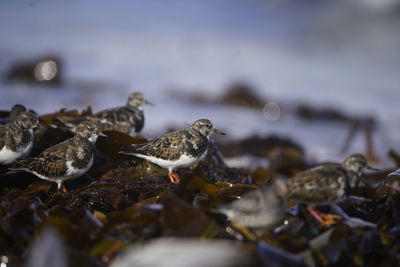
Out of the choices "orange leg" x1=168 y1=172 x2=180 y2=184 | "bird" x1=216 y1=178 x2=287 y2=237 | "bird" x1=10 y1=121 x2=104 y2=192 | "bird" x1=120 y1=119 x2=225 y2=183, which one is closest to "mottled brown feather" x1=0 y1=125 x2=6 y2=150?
"bird" x1=10 y1=121 x2=104 y2=192

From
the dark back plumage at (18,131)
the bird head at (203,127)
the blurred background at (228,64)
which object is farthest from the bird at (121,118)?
the blurred background at (228,64)

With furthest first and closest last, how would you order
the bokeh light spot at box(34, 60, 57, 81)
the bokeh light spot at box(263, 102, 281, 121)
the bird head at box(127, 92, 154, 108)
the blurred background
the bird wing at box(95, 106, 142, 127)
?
the bokeh light spot at box(263, 102, 281, 121)
the bokeh light spot at box(34, 60, 57, 81)
the blurred background
the bird head at box(127, 92, 154, 108)
the bird wing at box(95, 106, 142, 127)

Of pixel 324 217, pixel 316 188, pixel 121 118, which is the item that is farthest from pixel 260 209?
pixel 121 118

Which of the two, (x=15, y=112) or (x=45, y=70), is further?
(x=45, y=70)

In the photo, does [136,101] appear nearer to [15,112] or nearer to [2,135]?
[15,112]

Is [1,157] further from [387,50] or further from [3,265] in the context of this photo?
[387,50]

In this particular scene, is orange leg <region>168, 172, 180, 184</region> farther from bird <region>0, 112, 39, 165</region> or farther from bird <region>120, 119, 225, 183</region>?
bird <region>0, 112, 39, 165</region>
